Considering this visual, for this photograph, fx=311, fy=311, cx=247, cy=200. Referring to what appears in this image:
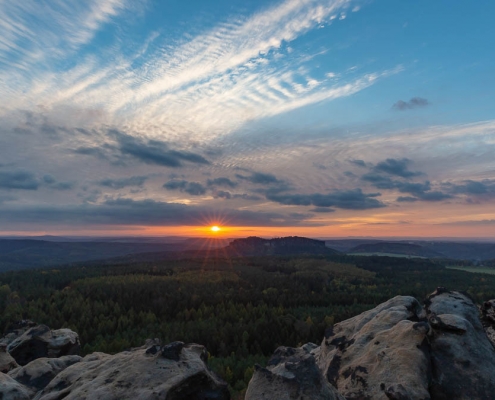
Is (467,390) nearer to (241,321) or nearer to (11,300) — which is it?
(241,321)

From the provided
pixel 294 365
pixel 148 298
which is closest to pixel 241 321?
pixel 148 298

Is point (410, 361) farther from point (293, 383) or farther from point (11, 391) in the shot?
point (11, 391)

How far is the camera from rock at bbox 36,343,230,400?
11688mm

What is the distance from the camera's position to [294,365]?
434 inches

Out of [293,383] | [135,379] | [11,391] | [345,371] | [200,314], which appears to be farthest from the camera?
[200,314]

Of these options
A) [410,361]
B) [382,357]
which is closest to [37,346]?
[382,357]

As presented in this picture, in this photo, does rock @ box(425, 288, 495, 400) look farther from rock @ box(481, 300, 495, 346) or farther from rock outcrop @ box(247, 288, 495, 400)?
rock @ box(481, 300, 495, 346)

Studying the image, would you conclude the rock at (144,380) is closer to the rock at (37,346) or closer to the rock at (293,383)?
the rock at (293,383)

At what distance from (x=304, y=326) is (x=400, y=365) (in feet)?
136

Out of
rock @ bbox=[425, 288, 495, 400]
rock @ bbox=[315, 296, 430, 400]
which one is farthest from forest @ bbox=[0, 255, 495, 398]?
rock @ bbox=[425, 288, 495, 400]

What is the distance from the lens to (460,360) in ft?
42.4

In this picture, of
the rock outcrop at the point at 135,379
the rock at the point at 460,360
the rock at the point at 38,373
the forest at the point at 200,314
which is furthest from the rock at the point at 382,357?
the rock at the point at 38,373

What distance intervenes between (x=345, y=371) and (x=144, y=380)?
9.16m

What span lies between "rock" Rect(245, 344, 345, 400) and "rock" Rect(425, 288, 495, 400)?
483 cm
